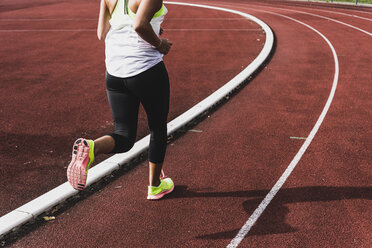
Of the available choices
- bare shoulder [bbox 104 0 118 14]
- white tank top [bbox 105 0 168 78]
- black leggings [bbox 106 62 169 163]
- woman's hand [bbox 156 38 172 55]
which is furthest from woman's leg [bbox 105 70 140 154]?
bare shoulder [bbox 104 0 118 14]

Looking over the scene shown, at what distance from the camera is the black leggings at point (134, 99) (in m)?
3.44

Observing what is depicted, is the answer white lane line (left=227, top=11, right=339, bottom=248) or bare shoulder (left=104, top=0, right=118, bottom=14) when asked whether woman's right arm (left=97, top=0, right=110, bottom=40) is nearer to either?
bare shoulder (left=104, top=0, right=118, bottom=14)

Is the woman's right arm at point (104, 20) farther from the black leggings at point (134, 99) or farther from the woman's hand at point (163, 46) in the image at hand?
the woman's hand at point (163, 46)

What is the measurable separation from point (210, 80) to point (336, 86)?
2464mm

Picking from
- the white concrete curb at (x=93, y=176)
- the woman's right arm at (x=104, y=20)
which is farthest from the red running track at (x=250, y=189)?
the woman's right arm at (x=104, y=20)

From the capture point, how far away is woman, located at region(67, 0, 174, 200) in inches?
129

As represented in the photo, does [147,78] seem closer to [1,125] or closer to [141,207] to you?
[141,207]

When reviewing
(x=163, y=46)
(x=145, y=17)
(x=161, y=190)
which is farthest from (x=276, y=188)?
(x=145, y=17)

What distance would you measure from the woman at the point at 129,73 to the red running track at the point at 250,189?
65cm

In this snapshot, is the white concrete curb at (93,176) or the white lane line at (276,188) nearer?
the white lane line at (276,188)

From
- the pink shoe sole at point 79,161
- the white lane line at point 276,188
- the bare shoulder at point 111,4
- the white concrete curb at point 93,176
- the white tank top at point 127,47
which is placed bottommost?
Result: the white lane line at point 276,188

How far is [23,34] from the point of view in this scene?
15359mm

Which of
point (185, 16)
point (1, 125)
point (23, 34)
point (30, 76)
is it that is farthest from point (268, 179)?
point (185, 16)

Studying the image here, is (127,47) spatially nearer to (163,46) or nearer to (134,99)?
(163,46)
